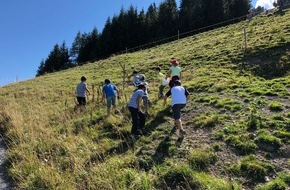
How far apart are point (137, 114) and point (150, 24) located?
203ft

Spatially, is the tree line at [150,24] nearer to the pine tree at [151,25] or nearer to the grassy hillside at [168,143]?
the pine tree at [151,25]

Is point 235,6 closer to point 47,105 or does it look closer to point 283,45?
point 283,45

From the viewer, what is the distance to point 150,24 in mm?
72438

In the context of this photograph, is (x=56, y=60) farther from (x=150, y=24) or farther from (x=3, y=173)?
(x=3, y=173)

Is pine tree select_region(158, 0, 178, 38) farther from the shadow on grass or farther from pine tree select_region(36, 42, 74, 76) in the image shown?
the shadow on grass

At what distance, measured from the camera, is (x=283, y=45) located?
23.1 m

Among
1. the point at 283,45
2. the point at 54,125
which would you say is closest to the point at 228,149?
the point at 54,125

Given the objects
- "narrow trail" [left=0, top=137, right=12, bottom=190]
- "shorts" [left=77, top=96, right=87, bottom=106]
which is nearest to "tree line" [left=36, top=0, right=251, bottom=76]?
"shorts" [left=77, top=96, right=87, bottom=106]

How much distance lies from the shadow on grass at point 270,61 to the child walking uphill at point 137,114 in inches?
358

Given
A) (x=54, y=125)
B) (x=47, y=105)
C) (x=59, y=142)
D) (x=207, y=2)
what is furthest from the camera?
(x=207, y=2)

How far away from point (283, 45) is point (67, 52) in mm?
67990

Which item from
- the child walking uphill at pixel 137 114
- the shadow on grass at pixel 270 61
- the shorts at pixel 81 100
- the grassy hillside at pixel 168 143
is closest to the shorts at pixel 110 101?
the grassy hillside at pixel 168 143

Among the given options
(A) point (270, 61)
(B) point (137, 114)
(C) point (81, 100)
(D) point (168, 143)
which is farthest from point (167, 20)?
(D) point (168, 143)

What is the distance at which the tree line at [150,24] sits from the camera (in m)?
66.3
